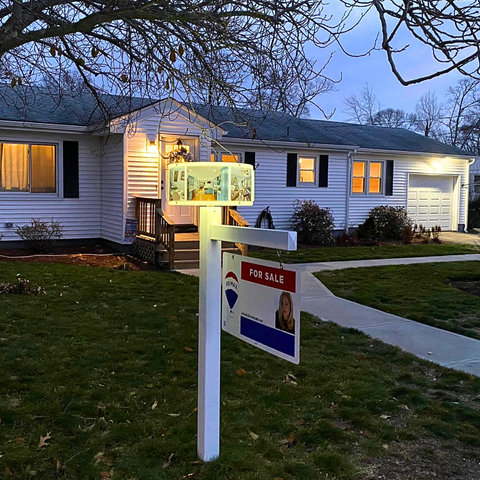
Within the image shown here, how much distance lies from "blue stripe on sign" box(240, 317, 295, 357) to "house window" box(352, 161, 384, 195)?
14733 millimetres

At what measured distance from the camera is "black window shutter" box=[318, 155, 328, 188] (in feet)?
51.3

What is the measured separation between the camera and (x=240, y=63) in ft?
17.6

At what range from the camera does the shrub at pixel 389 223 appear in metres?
16.4

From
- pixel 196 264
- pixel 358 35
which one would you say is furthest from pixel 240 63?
pixel 196 264

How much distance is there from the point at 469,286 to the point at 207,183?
7.55 metres

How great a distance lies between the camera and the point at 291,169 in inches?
599

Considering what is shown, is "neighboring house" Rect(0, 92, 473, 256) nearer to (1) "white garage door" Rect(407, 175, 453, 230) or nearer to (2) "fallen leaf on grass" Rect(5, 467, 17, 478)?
(1) "white garage door" Rect(407, 175, 453, 230)

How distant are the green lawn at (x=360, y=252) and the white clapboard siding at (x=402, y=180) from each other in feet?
7.56

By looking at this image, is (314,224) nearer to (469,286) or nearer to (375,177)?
(375,177)

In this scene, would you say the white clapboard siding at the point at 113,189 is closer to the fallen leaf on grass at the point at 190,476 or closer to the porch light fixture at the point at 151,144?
the porch light fixture at the point at 151,144

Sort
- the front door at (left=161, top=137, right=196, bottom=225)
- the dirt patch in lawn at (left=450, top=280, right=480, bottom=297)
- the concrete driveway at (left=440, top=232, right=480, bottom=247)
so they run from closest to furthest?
the dirt patch in lawn at (left=450, top=280, right=480, bottom=297) → the front door at (left=161, top=137, right=196, bottom=225) → the concrete driveway at (left=440, top=232, right=480, bottom=247)

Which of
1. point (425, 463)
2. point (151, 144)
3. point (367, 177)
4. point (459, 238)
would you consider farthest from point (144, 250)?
point (459, 238)

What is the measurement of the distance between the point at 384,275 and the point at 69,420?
24.2 feet

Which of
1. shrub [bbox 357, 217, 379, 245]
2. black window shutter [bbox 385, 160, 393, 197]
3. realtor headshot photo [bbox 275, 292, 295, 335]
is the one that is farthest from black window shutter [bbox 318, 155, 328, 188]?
realtor headshot photo [bbox 275, 292, 295, 335]
